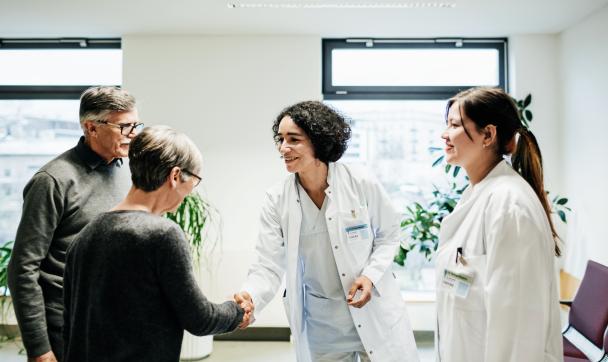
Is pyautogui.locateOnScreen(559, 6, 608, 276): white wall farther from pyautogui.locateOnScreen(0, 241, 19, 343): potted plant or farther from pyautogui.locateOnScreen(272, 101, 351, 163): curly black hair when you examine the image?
pyautogui.locateOnScreen(0, 241, 19, 343): potted plant

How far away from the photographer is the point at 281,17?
350cm

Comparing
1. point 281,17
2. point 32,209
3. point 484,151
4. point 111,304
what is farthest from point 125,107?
point 281,17

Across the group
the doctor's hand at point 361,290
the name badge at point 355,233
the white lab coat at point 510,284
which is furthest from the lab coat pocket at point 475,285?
the name badge at point 355,233

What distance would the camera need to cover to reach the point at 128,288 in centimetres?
108

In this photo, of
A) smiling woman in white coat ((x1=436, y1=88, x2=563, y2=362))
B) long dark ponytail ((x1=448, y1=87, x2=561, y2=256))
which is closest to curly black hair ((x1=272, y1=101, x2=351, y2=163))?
smiling woman in white coat ((x1=436, y1=88, x2=563, y2=362))

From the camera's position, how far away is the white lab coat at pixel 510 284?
3.61 ft

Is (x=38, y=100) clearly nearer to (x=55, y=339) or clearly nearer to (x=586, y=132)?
(x=55, y=339)

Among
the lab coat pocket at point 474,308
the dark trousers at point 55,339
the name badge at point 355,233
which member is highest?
the name badge at point 355,233

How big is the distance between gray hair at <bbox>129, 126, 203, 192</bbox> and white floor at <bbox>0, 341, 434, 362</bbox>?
2.76 m

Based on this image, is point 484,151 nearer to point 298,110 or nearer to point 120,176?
point 298,110

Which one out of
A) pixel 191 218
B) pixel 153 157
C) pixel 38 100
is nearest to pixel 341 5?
pixel 191 218

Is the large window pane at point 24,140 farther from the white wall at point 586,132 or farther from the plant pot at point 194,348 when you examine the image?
the white wall at point 586,132

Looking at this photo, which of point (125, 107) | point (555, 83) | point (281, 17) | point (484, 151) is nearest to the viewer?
point (484, 151)

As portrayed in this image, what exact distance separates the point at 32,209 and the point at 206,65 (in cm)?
284
